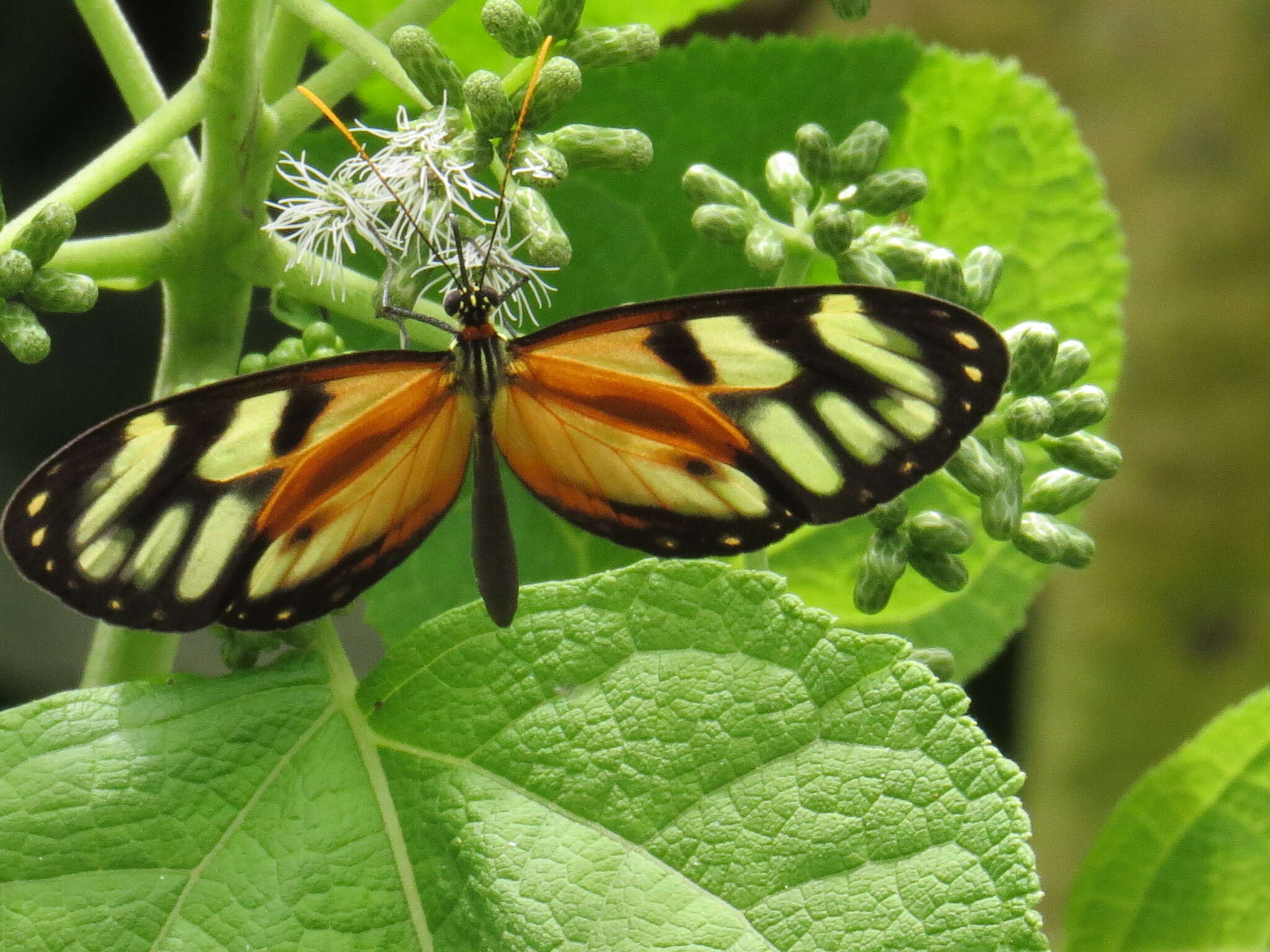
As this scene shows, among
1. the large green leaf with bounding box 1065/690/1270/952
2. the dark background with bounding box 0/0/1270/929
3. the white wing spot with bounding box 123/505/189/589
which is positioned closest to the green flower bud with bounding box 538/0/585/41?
the white wing spot with bounding box 123/505/189/589

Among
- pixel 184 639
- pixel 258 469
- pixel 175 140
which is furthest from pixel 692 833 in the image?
pixel 184 639

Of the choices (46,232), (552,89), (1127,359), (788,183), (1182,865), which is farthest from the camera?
(1127,359)

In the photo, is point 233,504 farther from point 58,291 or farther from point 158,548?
point 58,291

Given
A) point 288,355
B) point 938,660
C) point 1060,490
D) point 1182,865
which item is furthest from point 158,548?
point 1182,865

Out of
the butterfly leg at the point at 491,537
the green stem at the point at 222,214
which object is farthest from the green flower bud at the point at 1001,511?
the green stem at the point at 222,214

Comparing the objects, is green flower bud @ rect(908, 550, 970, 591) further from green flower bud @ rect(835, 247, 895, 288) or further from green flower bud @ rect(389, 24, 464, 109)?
green flower bud @ rect(389, 24, 464, 109)

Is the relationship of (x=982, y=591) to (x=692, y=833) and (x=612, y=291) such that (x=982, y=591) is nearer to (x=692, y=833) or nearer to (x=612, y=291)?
(x=612, y=291)
